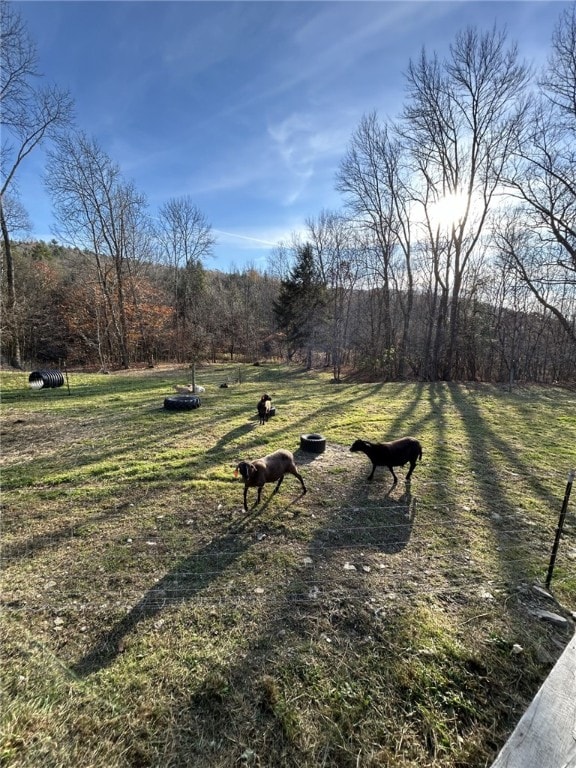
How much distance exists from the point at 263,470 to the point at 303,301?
76.0 ft

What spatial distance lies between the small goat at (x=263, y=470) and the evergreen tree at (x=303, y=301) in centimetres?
2091

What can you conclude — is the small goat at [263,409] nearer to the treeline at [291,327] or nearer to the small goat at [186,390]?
the small goat at [186,390]

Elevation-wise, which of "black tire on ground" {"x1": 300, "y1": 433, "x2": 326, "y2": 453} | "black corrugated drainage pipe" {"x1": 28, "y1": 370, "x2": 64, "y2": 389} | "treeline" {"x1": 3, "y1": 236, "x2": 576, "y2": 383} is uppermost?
"treeline" {"x1": 3, "y1": 236, "x2": 576, "y2": 383}

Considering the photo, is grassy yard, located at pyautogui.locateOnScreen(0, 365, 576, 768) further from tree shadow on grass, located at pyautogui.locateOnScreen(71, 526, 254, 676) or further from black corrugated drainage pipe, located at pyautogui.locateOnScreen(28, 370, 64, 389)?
black corrugated drainage pipe, located at pyautogui.locateOnScreen(28, 370, 64, 389)

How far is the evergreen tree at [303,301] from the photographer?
83.0ft

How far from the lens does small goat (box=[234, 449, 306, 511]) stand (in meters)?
3.69

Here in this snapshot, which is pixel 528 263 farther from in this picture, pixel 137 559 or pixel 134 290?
pixel 134 290

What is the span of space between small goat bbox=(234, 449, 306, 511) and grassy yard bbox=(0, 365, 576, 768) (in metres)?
0.37

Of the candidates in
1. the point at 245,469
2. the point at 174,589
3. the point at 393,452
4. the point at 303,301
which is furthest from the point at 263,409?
the point at 303,301

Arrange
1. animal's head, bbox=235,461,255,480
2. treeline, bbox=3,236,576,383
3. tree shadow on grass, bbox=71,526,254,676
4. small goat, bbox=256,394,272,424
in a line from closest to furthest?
tree shadow on grass, bbox=71,526,254,676, animal's head, bbox=235,461,255,480, small goat, bbox=256,394,272,424, treeline, bbox=3,236,576,383

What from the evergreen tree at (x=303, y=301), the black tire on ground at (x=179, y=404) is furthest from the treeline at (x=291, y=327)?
the black tire on ground at (x=179, y=404)

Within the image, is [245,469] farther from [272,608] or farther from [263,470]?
[272,608]

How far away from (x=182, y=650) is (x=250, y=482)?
173cm

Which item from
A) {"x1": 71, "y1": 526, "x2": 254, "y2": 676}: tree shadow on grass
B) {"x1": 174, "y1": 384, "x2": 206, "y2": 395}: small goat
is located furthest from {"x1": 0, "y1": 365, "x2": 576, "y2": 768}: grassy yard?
{"x1": 174, "y1": 384, "x2": 206, "y2": 395}: small goat
